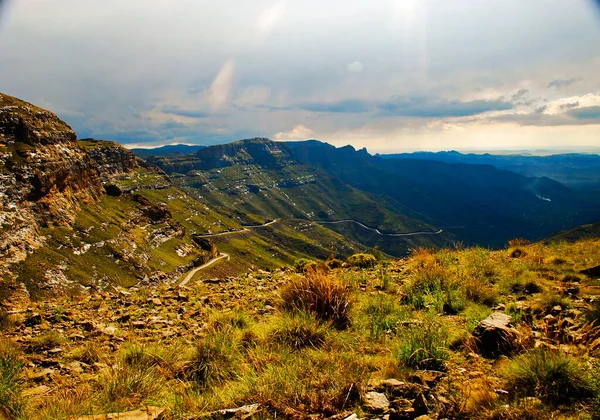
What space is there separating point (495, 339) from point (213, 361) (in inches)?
195

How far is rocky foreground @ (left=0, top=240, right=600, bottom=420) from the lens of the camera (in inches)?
166

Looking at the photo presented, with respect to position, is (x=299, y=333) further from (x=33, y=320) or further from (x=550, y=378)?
(x=33, y=320)

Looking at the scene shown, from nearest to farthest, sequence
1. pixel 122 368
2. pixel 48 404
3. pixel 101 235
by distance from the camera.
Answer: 1. pixel 48 404
2. pixel 122 368
3. pixel 101 235

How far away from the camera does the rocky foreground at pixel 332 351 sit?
4.23 metres

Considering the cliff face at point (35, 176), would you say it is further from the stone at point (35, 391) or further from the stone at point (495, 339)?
the stone at point (495, 339)

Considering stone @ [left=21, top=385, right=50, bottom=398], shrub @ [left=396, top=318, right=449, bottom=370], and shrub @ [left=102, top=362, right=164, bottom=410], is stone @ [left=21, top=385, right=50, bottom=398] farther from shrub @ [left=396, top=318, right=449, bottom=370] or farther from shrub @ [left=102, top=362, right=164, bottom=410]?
shrub @ [left=396, top=318, right=449, bottom=370]

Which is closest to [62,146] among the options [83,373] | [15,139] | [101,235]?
[15,139]

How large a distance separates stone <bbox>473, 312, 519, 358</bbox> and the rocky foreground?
19mm

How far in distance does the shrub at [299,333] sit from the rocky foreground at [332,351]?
3 centimetres

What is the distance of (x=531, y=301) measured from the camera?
7590 millimetres

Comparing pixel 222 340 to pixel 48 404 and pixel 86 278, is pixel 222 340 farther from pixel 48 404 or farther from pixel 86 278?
pixel 86 278

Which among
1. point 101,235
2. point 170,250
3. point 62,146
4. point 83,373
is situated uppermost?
point 62,146

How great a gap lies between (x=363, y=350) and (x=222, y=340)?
2.73 meters

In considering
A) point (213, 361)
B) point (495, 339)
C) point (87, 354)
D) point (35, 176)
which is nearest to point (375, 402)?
point (495, 339)
